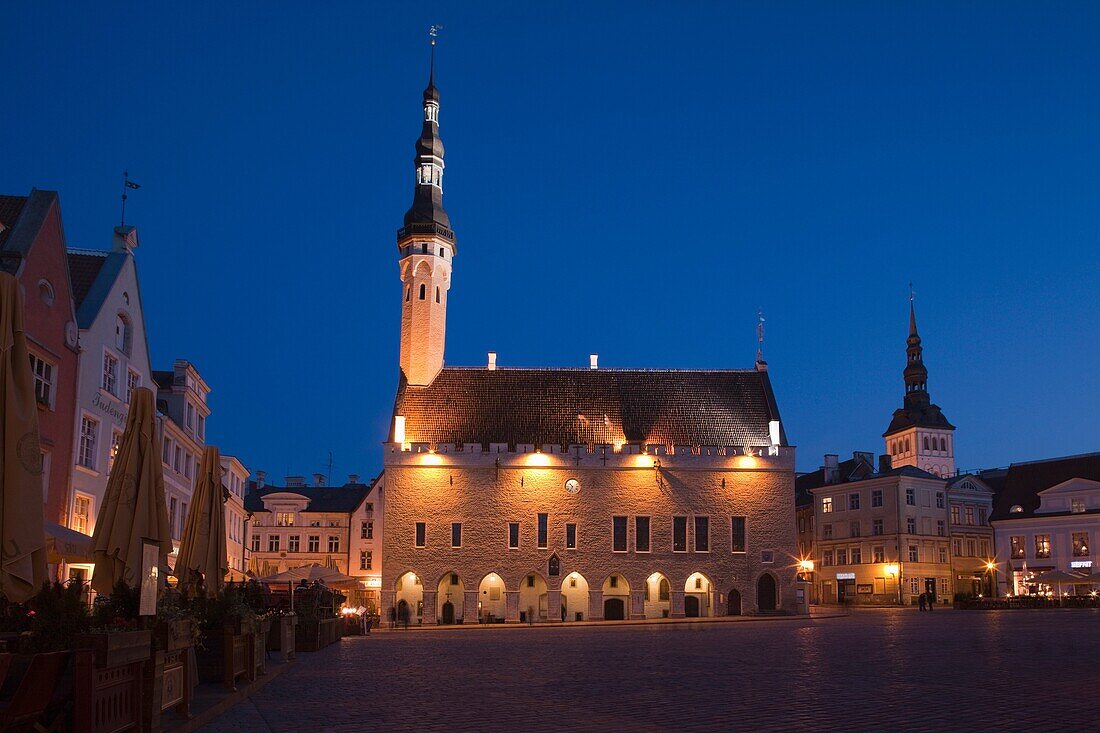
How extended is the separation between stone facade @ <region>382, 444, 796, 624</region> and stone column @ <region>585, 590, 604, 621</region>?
0.17ft

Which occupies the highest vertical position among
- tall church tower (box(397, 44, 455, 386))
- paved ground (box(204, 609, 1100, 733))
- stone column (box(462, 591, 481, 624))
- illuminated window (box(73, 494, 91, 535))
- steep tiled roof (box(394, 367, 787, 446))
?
tall church tower (box(397, 44, 455, 386))

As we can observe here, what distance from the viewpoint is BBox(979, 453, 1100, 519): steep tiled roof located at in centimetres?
6806

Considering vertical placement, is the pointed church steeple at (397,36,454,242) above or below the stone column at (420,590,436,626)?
above

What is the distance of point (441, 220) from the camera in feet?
204

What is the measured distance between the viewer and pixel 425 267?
6112cm

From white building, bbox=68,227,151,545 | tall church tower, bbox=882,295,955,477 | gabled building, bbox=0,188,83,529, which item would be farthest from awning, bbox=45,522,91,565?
tall church tower, bbox=882,295,955,477

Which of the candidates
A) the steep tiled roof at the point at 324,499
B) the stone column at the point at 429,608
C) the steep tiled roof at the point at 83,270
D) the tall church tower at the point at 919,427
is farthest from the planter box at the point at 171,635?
the tall church tower at the point at 919,427

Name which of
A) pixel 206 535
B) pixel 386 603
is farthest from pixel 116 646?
pixel 386 603

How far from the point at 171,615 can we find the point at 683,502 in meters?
46.3

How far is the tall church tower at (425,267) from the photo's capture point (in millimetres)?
59719

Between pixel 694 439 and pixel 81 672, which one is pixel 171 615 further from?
pixel 694 439

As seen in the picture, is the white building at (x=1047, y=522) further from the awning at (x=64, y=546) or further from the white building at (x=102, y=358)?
the awning at (x=64, y=546)

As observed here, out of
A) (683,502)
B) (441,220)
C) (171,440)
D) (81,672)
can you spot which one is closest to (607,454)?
(683,502)

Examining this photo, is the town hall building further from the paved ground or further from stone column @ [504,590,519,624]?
the paved ground
